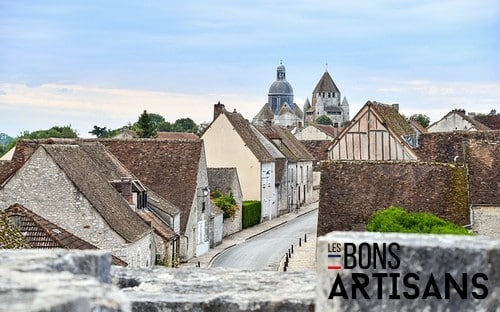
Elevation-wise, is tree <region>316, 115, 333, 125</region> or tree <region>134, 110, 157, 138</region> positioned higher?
tree <region>316, 115, 333, 125</region>

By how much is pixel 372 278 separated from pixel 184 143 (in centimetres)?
3695

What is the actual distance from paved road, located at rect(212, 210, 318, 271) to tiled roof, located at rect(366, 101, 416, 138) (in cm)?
791

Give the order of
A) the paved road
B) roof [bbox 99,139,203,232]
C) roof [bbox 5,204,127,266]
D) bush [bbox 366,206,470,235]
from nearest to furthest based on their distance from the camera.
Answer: roof [bbox 5,204,127,266], bush [bbox 366,206,470,235], the paved road, roof [bbox 99,139,203,232]

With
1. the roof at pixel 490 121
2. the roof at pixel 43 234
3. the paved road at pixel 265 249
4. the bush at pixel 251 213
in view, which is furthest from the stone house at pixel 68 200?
the roof at pixel 490 121

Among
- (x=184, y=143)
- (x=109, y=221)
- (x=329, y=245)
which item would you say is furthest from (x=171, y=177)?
(x=329, y=245)

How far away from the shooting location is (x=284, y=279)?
5559 mm

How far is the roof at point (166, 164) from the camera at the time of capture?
128 feet

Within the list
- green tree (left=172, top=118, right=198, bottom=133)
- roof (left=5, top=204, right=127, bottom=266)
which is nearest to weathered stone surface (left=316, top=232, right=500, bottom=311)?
roof (left=5, top=204, right=127, bottom=266)

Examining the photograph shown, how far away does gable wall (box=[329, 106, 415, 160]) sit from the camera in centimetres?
3766

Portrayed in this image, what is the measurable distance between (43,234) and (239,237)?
25.9 metres

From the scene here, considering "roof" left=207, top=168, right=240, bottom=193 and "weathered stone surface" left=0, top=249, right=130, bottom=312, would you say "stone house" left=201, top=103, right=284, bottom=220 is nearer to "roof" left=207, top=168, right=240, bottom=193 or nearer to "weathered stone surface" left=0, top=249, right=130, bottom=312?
"roof" left=207, top=168, right=240, bottom=193

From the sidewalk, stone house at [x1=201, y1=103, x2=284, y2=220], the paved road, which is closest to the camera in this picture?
the paved road

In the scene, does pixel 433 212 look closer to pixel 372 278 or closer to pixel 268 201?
pixel 372 278

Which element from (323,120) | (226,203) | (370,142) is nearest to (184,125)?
(323,120)
